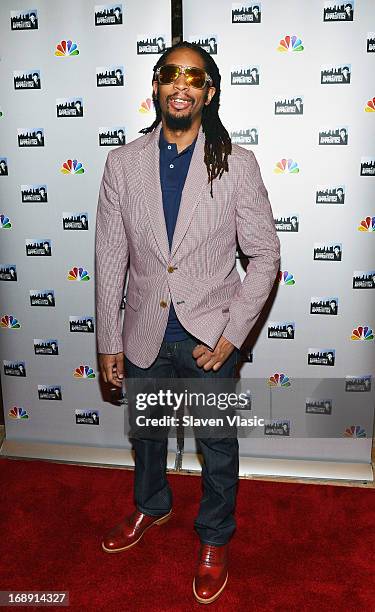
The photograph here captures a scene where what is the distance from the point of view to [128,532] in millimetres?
2639

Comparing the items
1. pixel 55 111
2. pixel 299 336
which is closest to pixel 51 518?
pixel 299 336

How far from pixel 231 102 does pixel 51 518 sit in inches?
84.6

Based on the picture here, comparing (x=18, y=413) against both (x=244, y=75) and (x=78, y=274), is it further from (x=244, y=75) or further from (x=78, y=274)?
(x=244, y=75)

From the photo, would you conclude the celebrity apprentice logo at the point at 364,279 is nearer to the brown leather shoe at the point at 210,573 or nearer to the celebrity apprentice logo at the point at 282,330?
the celebrity apprentice logo at the point at 282,330

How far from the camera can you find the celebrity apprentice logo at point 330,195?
9.56 feet

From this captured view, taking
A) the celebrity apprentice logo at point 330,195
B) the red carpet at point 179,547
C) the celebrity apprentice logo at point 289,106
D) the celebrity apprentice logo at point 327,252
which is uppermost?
the celebrity apprentice logo at point 289,106

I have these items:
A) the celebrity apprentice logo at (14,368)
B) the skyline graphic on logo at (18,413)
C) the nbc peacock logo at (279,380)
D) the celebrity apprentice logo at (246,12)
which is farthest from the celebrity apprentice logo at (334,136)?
the skyline graphic on logo at (18,413)

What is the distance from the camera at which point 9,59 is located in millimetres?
2965

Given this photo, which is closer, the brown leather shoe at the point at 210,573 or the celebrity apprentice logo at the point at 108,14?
the brown leather shoe at the point at 210,573

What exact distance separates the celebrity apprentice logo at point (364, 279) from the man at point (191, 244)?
0.89 m

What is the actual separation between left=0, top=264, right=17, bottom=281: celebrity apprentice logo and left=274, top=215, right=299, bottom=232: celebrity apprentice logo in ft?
4.64

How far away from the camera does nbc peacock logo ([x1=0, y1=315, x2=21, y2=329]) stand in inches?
131

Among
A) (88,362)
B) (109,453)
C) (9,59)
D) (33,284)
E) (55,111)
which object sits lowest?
(109,453)

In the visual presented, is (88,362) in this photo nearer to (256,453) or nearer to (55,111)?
(256,453)
